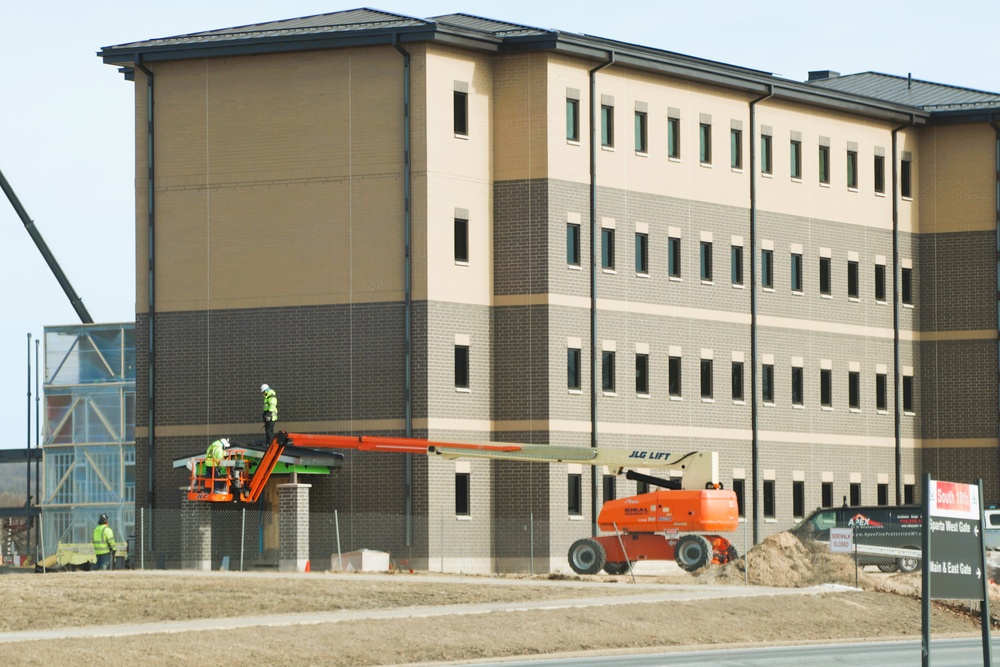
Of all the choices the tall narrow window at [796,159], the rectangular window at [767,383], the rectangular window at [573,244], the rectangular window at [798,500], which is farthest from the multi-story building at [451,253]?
the tall narrow window at [796,159]

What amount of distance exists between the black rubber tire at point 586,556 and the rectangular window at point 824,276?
16.9m

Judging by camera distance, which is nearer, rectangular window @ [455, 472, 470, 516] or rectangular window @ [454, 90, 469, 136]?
rectangular window @ [455, 472, 470, 516]

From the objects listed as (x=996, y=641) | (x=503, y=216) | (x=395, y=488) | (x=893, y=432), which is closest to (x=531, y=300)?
(x=503, y=216)

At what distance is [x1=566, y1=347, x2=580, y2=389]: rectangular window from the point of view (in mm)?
54625

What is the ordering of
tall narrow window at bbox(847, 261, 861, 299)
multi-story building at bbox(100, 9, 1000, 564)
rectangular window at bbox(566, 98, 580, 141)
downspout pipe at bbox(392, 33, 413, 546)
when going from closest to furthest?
downspout pipe at bbox(392, 33, 413, 546)
multi-story building at bbox(100, 9, 1000, 564)
rectangular window at bbox(566, 98, 580, 141)
tall narrow window at bbox(847, 261, 861, 299)

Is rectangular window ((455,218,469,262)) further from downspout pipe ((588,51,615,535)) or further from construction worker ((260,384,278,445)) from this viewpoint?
construction worker ((260,384,278,445))

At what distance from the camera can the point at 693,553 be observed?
48000 millimetres

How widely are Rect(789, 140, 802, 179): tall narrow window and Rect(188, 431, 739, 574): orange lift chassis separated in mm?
15284

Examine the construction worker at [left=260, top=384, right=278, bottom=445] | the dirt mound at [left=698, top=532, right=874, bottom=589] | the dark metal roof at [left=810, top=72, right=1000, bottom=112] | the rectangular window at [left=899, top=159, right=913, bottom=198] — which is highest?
Answer: the dark metal roof at [left=810, top=72, right=1000, bottom=112]

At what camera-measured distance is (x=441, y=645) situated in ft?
103

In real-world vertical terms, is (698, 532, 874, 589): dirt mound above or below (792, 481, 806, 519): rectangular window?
below

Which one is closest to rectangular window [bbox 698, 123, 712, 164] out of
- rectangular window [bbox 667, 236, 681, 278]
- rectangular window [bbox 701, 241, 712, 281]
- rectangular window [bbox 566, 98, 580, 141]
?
rectangular window [bbox 701, 241, 712, 281]

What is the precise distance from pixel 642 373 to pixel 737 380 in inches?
170

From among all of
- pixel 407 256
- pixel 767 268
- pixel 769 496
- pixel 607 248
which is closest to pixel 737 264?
pixel 767 268
